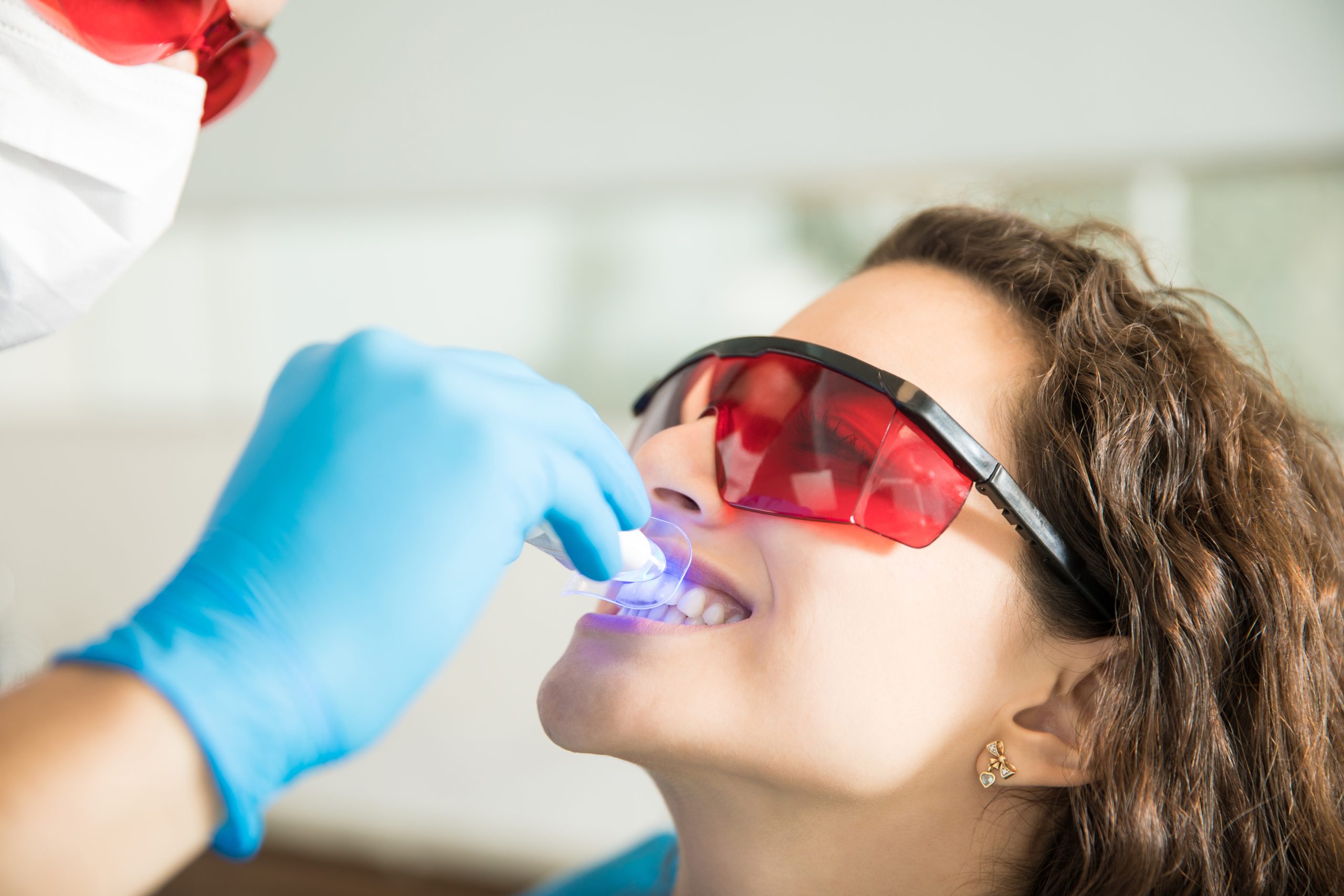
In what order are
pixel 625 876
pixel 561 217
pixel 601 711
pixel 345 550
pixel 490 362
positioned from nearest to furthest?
pixel 345 550
pixel 490 362
pixel 601 711
pixel 625 876
pixel 561 217

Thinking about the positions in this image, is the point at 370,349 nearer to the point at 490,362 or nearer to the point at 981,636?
the point at 490,362

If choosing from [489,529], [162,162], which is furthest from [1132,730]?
[162,162]

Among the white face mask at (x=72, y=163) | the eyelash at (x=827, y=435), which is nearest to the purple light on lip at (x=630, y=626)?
the eyelash at (x=827, y=435)

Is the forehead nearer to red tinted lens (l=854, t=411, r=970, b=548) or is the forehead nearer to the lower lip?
red tinted lens (l=854, t=411, r=970, b=548)

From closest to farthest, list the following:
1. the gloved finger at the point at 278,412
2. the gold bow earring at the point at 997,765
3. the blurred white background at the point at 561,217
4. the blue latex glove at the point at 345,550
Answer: the blue latex glove at the point at 345,550 < the gloved finger at the point at 278,412 < the gold bow earring at the point at 997,765 < the blurred white background at the point at 561,217

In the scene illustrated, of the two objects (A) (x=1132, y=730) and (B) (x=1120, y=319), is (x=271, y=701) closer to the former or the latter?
(A) (x=1132, y=730)

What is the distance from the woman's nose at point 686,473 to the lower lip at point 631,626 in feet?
0.42

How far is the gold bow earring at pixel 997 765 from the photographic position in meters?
1.03

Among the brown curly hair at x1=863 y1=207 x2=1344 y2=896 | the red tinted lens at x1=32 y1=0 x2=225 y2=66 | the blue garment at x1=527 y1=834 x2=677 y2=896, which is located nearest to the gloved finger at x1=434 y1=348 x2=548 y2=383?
the red tinted lens at x1=32 y1=0 x2=225 y2=66

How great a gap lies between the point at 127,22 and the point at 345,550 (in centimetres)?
56

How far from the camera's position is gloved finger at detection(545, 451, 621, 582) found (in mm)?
771

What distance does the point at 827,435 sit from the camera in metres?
1.01

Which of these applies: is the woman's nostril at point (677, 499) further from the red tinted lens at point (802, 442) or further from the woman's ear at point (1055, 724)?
the woman's ear at point (1055, 724)

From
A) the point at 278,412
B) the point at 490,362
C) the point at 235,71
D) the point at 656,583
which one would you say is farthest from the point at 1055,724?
the point at 235,71
